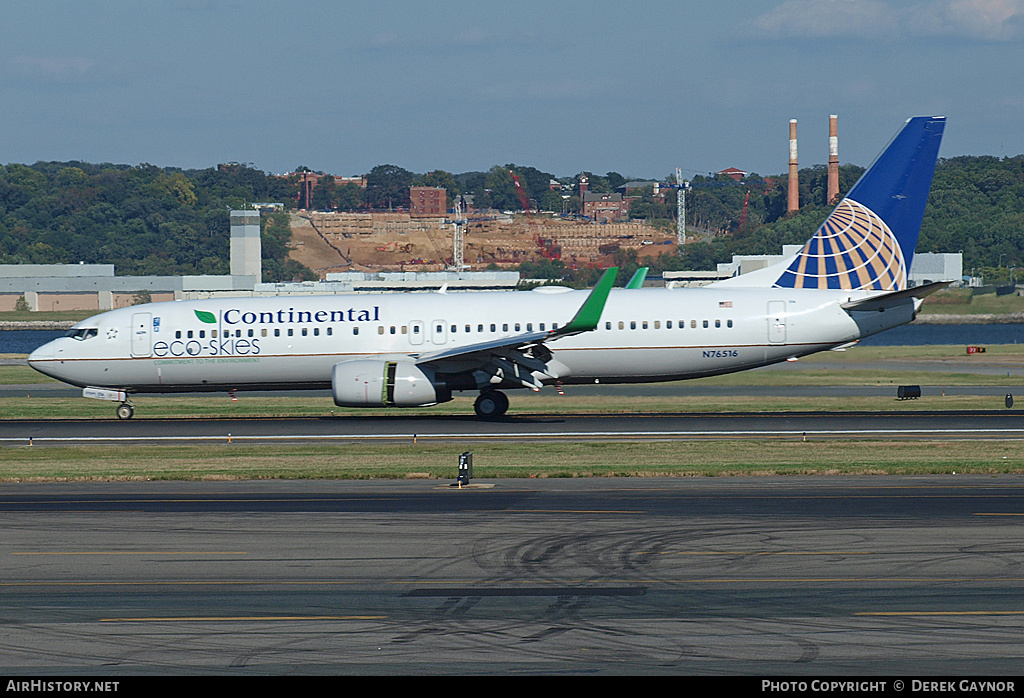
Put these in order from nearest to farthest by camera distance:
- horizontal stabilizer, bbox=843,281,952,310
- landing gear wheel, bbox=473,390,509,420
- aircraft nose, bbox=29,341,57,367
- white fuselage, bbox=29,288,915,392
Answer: horizontal stabilizer, bbox=843,281,952,310 → white fuselage, bbox=29,288,915,392 → landing gear wheel, bbox=473,390,509,420 → aircraft nose, bbox=29,341,57,367

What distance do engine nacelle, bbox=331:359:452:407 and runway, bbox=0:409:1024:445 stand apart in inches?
34.6

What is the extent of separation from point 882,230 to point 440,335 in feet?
51.9

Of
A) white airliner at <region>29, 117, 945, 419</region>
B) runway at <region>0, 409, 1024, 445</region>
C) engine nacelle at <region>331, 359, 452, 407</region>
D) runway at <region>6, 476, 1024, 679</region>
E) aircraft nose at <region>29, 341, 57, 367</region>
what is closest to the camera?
runway at <region>6, 476, 1024, 679</region>

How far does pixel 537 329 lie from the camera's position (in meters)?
40.1

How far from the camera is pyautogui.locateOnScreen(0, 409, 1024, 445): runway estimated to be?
112ft

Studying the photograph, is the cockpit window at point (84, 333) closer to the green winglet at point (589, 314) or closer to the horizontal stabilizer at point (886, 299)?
the green winglet at point (589, 314)

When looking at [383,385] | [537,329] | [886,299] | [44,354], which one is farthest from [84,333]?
[886,299]

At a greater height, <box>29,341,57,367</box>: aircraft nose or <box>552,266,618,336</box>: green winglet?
<box>552,266,618,336</box>: green winglet

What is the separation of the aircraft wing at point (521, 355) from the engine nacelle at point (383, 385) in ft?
1.97

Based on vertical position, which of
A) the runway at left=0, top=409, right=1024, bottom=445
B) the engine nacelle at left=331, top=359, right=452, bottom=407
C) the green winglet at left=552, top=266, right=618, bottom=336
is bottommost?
the runway at left=0, top=409, right=1024, bottom=445

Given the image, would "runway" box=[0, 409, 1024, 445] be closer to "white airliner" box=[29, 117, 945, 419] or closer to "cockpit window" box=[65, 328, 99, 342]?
"white airliner" box=[29, 117, 945, 419]

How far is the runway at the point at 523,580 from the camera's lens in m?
12.6

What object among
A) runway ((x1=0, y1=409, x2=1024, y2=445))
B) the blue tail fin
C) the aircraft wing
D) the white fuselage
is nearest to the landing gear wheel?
runway ((x1=0, y1=409, x2=1024, y2=445))
